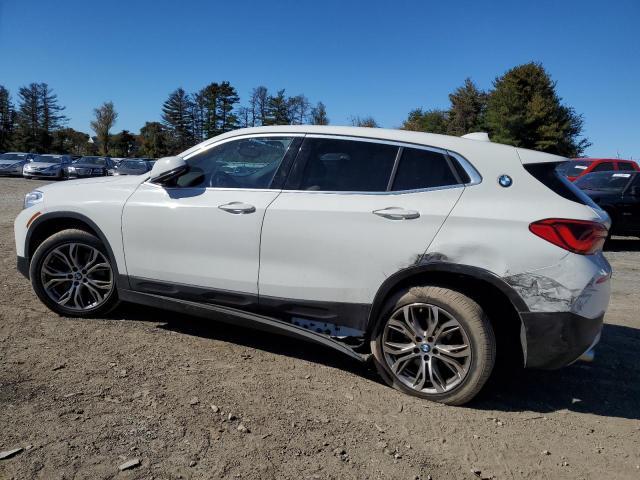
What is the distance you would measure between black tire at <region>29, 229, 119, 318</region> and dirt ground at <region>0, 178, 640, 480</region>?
0.10 metres

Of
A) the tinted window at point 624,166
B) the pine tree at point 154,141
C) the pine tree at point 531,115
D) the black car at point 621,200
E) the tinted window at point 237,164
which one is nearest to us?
the tinted window at point 237,164

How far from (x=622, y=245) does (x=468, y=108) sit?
121 ft

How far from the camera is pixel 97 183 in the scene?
4.15 m

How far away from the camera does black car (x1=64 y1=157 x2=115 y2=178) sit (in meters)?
27.7

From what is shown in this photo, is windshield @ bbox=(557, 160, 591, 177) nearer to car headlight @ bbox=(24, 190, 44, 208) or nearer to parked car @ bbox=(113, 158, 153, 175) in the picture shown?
car headlight @ bbox=(24, 190, 44, 208)

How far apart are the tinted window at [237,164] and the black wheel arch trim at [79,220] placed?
81 centimetres

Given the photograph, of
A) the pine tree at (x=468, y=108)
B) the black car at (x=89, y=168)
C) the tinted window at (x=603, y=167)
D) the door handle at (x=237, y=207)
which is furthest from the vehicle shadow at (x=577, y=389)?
the pine tree at (x=468, y=108)

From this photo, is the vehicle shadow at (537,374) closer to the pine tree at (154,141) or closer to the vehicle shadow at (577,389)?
the vehicle shadow at (577,389)

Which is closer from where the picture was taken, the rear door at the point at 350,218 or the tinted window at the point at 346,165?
the rear door at the point at 350,218

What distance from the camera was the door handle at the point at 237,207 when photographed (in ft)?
11.2

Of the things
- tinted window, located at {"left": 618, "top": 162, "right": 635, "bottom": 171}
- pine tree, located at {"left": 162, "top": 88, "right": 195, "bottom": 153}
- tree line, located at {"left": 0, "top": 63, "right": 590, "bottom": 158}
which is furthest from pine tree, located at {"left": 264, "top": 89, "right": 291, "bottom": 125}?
tinted window, located at {"left": 618, "top": 162, "right": 635, "bottom": 171}

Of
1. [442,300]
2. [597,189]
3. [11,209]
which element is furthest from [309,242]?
[11,209]

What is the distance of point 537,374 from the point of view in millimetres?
3736

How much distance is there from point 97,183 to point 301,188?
1.91 meters
